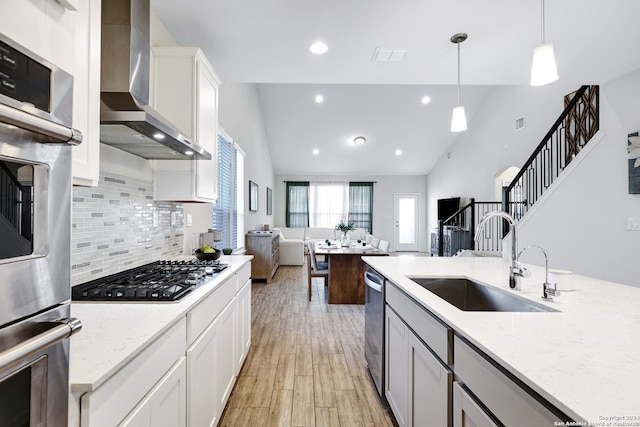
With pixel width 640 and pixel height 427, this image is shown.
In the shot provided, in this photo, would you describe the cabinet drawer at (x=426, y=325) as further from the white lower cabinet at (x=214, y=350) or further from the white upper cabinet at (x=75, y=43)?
the white upper cabinet at (x=75, y=43)

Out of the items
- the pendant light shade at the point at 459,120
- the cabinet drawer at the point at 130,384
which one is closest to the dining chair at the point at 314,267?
the pendant light shade at the point at 459,120

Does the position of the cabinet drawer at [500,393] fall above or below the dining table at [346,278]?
above

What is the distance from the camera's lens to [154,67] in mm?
2125

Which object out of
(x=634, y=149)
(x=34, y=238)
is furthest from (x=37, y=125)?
(x=634, y=149)

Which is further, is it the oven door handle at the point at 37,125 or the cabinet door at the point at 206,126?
the cabinet door at the point at 206,126

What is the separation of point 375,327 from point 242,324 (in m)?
1.03

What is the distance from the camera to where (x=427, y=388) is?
128cm

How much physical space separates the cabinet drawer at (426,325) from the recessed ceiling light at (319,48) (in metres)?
2.09

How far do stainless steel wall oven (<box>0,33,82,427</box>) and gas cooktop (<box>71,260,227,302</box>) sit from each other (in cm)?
73

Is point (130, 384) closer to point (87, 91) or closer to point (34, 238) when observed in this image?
point (34, 238)

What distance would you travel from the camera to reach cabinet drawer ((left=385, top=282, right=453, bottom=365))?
1101 millimetres

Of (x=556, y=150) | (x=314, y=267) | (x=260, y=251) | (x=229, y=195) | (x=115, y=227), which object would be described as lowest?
(x=314, y=267)

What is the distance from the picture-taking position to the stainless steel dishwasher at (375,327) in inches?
80.1

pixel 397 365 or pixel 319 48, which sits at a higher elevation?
pixel 319 48
